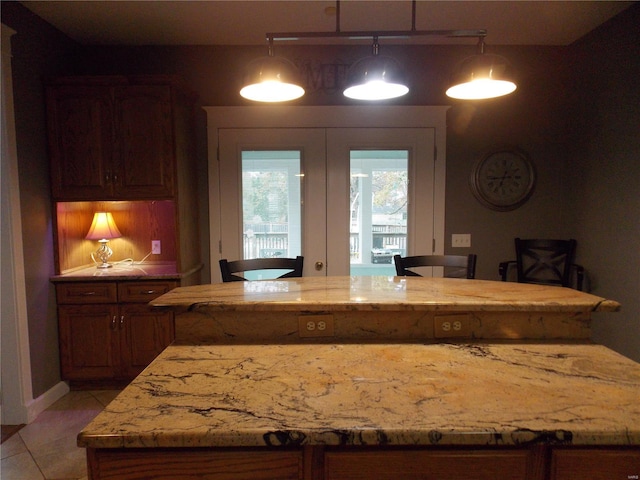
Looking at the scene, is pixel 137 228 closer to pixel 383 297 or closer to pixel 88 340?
pixel 88 340

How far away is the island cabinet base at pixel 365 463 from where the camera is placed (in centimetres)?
84

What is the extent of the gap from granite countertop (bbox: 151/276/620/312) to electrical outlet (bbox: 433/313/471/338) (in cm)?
4

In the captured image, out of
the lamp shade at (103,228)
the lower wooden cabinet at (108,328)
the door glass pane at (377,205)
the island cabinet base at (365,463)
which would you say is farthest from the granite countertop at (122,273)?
the island cabinet base at (365,463)

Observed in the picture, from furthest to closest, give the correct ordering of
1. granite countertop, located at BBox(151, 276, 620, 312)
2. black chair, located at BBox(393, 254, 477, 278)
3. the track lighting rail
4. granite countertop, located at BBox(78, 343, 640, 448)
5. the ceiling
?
the ceiling
black chair, located at BBox(393, 254, 477, 278)
the track lighting rail
granite countertop, located at BBox(151, 276, 620, 312)
granite countertop, located at BBox(78, 343, 640, 448)

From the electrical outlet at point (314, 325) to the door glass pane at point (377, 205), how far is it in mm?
2050

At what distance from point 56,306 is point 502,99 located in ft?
13.1

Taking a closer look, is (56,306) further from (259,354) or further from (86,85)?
(259,354)

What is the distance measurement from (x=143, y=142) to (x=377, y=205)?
1961 mm

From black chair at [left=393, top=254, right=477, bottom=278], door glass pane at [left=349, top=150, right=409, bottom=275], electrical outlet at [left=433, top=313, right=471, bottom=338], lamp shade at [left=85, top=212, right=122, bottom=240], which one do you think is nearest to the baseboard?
lamp shade at [left=85, top=212, right=122, bottom=240]

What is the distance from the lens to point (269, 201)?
3.34 m

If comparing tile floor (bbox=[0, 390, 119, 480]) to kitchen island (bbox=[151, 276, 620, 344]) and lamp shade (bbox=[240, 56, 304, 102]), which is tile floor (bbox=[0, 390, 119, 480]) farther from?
lamp shade (bbox=[240, 56, 304, 102])

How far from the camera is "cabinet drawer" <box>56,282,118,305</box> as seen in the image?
279cm

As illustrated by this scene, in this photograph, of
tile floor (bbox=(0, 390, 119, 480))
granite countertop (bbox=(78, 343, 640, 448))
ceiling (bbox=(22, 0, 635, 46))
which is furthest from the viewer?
ceiling (bbox=(22, 0, 635, 46))

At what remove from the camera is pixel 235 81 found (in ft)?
10.7
